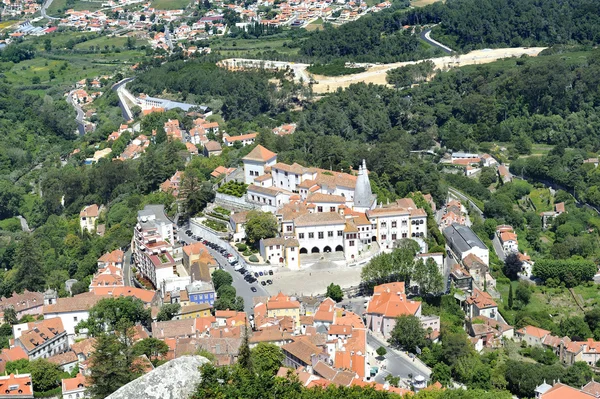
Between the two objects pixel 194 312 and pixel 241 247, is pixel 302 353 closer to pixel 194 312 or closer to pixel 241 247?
pixel 194 312

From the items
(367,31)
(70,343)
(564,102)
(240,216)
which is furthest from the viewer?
(367,31)

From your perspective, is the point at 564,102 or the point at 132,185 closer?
the point at 132,185

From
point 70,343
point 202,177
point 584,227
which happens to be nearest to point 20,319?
point 70,343

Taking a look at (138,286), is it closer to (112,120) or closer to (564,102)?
(112,120)

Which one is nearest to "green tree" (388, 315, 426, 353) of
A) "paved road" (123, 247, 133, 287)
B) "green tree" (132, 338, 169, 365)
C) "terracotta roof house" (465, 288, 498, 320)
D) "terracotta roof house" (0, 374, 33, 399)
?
"terracotta roof house" (465, 288, 498, 320)

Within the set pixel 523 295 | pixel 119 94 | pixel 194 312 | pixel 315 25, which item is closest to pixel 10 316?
pixel 194 312

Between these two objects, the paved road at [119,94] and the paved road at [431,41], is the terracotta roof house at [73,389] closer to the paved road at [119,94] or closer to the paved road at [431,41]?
the paved road at [119,94]
